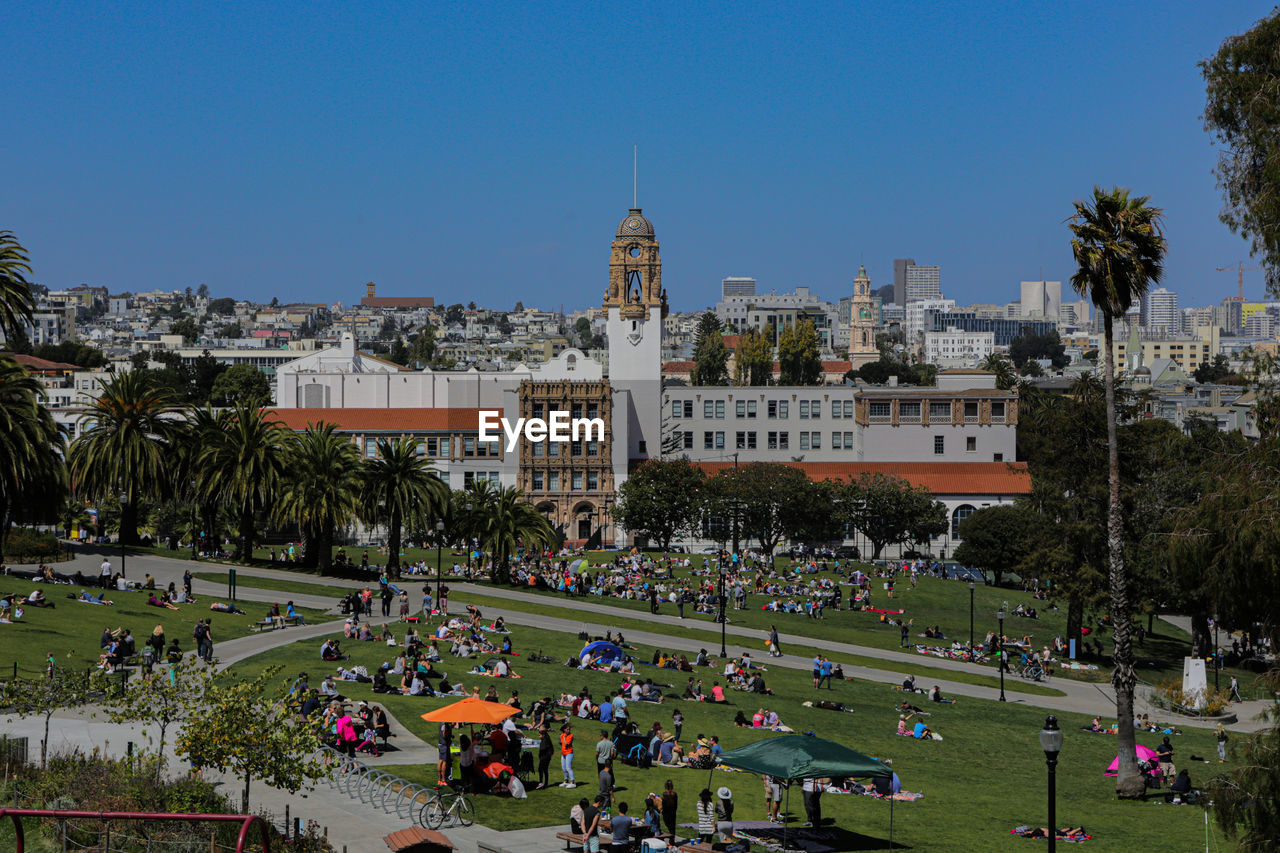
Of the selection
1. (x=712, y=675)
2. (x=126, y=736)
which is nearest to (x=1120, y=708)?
(x=712, y=675)

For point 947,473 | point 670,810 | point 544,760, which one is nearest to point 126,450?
point 544,760

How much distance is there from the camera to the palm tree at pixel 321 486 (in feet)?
208

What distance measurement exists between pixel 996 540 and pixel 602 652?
48820 millimetres

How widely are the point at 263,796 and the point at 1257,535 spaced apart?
1894 cm

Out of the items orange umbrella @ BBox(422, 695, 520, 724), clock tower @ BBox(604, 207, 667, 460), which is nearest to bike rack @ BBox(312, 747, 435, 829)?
orange umbrella @ BBox(422, 695, 520, 724)

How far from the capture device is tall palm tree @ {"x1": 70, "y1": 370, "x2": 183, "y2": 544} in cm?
6625

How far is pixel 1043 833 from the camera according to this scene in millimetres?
27969

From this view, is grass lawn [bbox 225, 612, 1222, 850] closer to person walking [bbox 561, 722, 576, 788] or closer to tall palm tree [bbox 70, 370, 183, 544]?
person walking [bbox 561, 722, 576, 788]

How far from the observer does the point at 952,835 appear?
27.7 m

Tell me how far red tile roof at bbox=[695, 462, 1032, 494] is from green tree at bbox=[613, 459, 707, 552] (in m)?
8.08

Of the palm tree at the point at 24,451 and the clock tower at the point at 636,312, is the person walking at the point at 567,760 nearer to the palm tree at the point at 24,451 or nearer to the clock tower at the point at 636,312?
the palm tree at the point at 24,451

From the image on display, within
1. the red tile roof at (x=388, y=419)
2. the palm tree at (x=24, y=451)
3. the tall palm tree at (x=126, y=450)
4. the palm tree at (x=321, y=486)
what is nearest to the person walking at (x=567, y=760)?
the palm tree at (x=24, y=451)

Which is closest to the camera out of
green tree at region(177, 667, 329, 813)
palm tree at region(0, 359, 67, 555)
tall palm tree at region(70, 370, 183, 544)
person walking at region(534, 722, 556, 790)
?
green tree at region(177, 667, 329, 813)

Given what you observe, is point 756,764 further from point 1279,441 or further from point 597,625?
point 597,625
